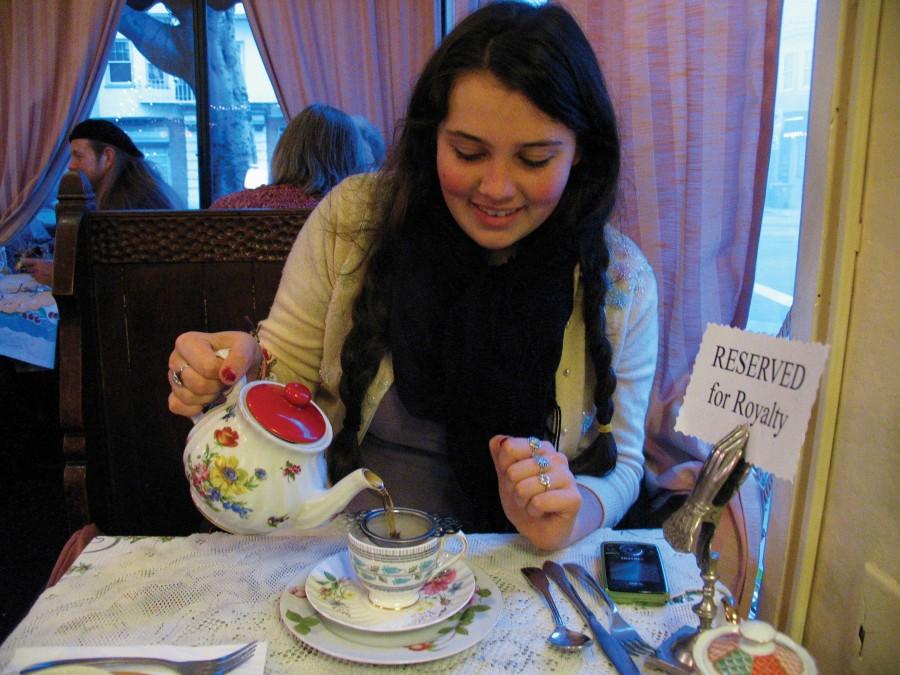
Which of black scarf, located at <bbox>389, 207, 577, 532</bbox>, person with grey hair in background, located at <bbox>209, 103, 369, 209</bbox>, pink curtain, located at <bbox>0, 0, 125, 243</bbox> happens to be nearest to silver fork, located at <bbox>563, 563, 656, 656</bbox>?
black scarf, located at <bbox>389, 207, 577, 532</bbox>

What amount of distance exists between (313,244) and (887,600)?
89 centimetres

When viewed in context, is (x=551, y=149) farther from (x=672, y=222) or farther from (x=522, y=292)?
(x=672, y=222)

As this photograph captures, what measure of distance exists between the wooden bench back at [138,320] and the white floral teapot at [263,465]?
0.74 m

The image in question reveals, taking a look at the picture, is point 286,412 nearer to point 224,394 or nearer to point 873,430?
point 224,394

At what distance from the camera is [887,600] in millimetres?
539

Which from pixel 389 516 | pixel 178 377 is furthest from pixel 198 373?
pixel 389 516

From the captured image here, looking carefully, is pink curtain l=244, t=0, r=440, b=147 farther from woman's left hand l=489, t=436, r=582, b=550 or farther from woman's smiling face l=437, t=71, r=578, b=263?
woman's left hand l=489, t=436, r=582, b=550

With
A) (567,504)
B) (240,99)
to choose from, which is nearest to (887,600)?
(567,504)

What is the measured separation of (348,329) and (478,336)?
0.22 meters

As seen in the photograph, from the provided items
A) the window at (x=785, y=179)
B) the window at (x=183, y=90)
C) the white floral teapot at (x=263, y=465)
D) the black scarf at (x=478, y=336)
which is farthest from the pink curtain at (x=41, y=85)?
the white floral teapot at (x=263, y=465)

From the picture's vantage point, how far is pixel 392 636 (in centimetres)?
67

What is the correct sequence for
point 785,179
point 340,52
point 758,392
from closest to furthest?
point 758,392 < point 785,179 < point 340,52

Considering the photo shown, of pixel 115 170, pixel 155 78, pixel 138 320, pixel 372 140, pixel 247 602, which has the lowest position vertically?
pixel 247 602

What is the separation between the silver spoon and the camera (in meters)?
0.66
